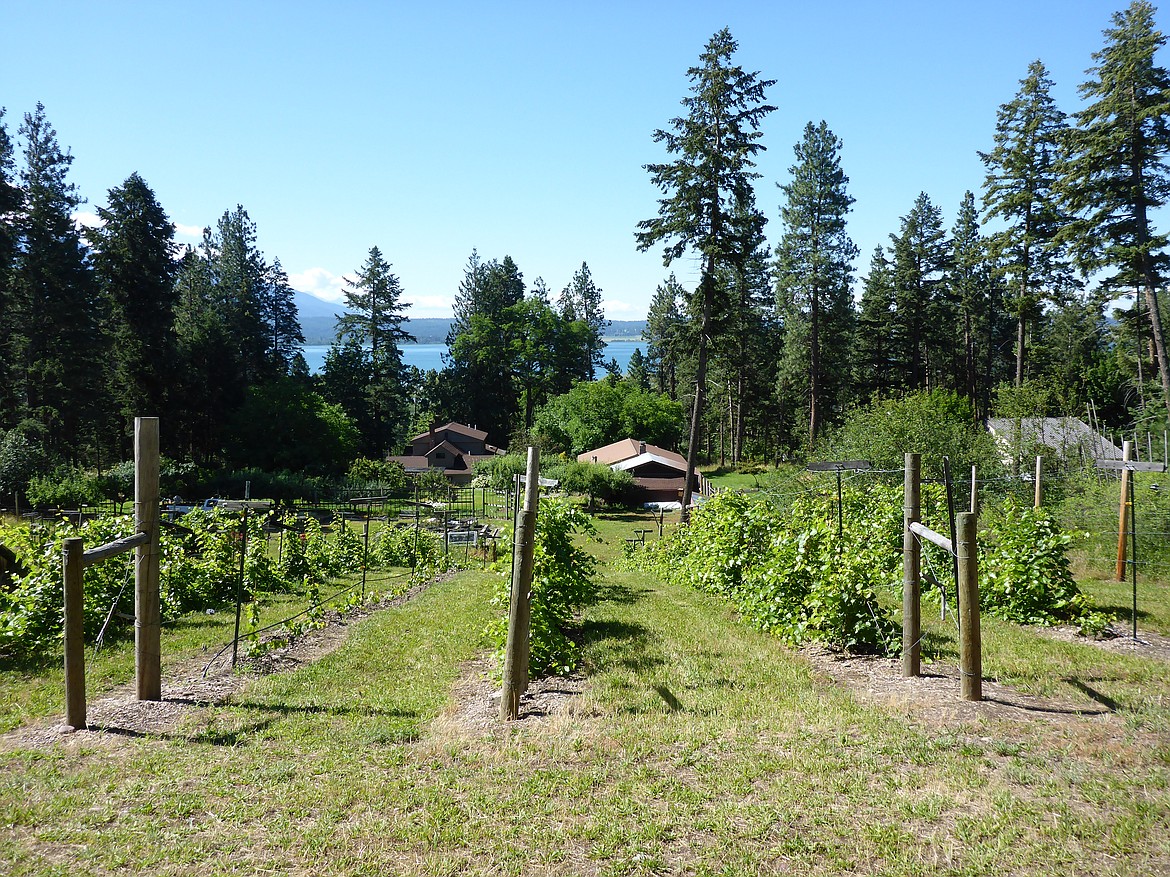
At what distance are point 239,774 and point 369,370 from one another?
58.0 meters

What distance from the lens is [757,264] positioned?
1959 inches

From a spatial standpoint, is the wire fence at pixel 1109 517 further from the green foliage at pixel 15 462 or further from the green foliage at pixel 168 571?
the green foliage at pixel 15 462

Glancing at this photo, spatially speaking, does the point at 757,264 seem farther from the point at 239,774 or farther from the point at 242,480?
the point at 239,774

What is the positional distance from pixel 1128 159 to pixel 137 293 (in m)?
42.4

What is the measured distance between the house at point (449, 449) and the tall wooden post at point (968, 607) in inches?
2170

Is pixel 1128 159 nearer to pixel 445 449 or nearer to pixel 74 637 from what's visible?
pixel 74 637

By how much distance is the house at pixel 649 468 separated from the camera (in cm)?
4362

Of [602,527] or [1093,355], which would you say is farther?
[1093,355]

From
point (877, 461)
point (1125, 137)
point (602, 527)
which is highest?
point (1125, 137)

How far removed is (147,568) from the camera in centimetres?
593

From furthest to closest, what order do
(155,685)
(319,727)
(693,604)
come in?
(693,604) < (155,685) < (319,727)

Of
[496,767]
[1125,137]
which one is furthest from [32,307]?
[1125,137]

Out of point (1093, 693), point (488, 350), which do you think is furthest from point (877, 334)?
point (1093, 693)

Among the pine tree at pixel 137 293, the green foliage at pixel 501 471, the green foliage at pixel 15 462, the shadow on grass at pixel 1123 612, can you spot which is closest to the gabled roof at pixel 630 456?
the green foliage at pixel 501 471
